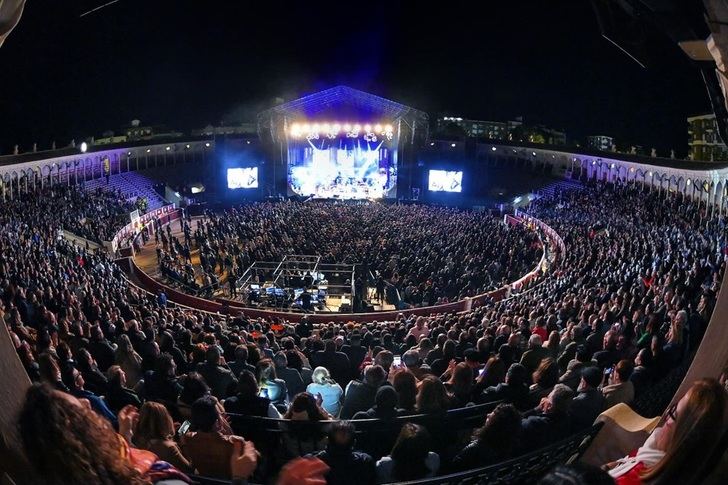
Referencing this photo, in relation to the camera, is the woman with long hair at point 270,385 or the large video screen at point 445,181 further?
the large video screen at point 445,181

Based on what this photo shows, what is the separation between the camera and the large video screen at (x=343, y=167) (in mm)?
44000

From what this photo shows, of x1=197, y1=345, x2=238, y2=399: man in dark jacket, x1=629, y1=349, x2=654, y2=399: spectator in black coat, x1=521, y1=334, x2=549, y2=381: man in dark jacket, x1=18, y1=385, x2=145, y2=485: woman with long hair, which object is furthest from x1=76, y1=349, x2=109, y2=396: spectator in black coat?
x1=629, y1=349, x2=654, y2=399: spectator in black coat

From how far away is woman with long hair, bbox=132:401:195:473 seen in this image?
3557 millimetres

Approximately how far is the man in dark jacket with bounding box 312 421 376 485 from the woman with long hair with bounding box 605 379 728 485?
169 centimetres

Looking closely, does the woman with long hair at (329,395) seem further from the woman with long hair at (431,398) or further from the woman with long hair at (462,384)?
the woman with long hair at (431,398)

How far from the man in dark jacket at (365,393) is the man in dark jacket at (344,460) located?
4.89 ft

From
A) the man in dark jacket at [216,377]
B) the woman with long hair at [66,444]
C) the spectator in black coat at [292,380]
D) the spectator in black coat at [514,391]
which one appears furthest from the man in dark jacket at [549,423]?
the man in dark jacket at [216,377]

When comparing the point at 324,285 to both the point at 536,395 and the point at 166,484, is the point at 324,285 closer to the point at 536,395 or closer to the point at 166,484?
the point at 536,395

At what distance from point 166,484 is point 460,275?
684 inches

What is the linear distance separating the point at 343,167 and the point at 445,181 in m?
8.85

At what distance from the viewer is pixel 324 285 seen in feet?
63.6

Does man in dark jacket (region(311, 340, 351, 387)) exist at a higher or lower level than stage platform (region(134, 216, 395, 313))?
higher

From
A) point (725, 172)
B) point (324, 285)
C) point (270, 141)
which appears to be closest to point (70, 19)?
point (270, 141)

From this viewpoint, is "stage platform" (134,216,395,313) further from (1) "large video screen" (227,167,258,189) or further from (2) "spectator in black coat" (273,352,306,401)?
(1) "large video screen" (227,167,258,189)
